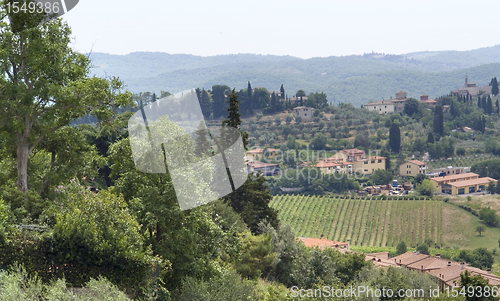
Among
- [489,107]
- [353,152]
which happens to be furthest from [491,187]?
[489,107]

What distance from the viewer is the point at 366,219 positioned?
5288 cm

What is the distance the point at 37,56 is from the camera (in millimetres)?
8688

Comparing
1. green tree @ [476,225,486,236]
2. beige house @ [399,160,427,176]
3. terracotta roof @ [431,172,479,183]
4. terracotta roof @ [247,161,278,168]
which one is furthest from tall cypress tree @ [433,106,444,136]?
green tree @ [476,225,486,236]

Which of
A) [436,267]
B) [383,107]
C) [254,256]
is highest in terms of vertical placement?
[254,256]

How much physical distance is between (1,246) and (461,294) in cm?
1009

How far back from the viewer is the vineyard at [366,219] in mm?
48031

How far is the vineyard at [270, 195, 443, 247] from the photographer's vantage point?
4803cm

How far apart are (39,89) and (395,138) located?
263ft

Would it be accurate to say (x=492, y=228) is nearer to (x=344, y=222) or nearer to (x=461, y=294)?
(x=344, y=222)

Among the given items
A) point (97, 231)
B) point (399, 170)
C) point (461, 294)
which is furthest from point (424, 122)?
point (97, 231)

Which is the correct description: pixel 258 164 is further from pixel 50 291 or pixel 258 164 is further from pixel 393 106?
pixel 50 291

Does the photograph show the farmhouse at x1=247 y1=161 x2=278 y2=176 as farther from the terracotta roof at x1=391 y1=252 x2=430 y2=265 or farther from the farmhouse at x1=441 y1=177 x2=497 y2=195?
the terracotta roof at x1=391 y1=252 x2=430 y2=265

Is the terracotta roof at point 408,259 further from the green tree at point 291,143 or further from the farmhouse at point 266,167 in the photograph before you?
the green tree at point 291,143

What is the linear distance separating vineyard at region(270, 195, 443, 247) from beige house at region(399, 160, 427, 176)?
15.5m
